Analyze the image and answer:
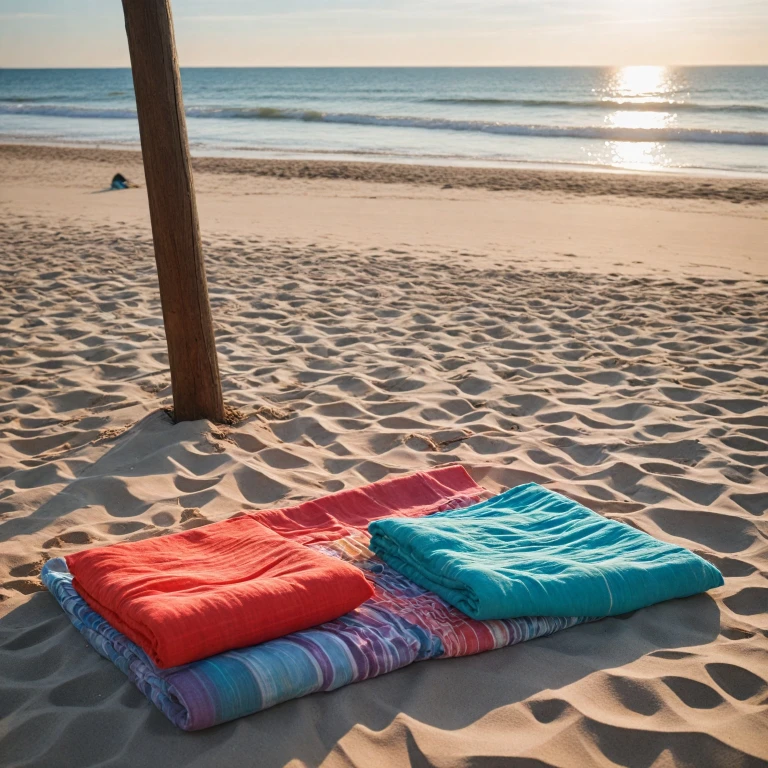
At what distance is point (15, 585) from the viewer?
2.87 metres

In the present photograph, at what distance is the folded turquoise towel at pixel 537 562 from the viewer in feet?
8.30

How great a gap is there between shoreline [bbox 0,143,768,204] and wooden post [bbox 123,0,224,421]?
10.8m

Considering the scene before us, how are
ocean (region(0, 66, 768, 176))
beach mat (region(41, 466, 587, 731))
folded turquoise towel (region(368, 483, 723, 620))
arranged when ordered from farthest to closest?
ocean (region(0, 66, 768, 176)) < folded turquoise towel (region(368, 483, 723, 620)) < beach mat (region(41, 466, 587, 731))

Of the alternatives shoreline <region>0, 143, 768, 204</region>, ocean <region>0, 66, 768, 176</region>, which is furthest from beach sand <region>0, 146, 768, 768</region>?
ocean <region>0, 66, 768, 176</region>

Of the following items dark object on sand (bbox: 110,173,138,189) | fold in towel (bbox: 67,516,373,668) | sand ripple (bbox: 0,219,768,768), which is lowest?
sand ripple (bbox: 0,219,768,768)

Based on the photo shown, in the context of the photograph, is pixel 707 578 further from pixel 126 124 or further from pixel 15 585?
pixel 126 124

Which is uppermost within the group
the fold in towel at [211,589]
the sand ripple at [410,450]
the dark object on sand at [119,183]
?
the dark object on sand at [119,183]

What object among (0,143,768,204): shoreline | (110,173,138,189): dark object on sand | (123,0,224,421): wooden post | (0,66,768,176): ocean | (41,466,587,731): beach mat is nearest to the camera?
(41,466,587,731): beach mat

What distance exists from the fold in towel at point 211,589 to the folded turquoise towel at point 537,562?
0.31 metres

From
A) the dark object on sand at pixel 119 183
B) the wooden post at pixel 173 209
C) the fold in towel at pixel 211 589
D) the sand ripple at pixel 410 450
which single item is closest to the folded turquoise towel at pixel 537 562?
the sand ripple at pixel 410 450

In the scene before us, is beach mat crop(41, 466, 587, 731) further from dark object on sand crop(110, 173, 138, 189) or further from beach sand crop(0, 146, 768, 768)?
dark object on sand crop(110, 173, 138, 189)

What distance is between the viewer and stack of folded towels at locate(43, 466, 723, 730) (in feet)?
7.20

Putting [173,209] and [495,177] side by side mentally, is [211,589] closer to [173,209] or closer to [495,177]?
[173,209]

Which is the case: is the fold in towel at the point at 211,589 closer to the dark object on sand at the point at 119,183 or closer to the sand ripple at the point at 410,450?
the sand ripple at the point at 410,450
